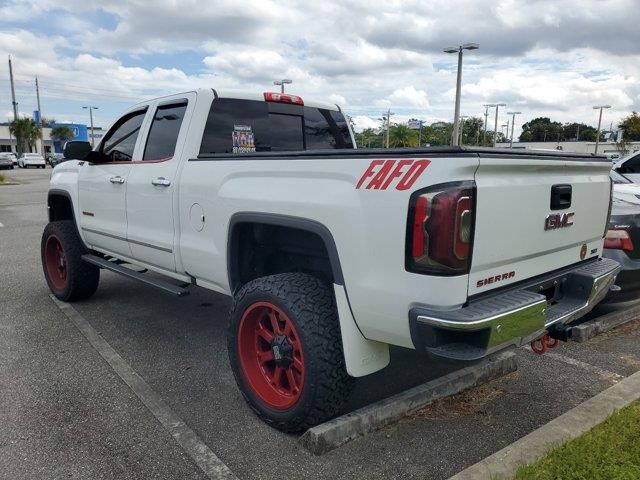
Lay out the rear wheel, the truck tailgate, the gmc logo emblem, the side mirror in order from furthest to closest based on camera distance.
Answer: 1. the rear wheel
2. the side mirror
3. the gmc logo emblem
4. the truck tailgate

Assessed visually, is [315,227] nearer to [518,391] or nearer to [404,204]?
[404,204]

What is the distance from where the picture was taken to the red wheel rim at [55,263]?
5828 mm

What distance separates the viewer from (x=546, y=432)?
2938 millimetres

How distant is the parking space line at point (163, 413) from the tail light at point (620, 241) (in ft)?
11.7

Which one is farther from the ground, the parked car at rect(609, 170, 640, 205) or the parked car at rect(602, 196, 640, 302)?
the parked car at rect(609, 170, 640, 205)

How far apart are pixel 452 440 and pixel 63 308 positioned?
420 cm

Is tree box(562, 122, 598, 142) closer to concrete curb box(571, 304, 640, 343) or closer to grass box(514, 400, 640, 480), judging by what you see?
concrete curb box(571, 304, 640, 343)

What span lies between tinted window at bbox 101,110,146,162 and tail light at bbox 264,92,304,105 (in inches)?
43.5

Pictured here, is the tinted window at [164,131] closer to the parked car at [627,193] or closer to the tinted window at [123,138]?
the tinted window at [123,138]

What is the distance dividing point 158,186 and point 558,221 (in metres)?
2.67

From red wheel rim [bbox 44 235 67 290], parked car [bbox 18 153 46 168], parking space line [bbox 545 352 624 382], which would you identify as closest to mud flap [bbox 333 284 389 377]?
parking space line [bbox 545 352 624 382]

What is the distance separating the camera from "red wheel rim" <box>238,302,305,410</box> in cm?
304

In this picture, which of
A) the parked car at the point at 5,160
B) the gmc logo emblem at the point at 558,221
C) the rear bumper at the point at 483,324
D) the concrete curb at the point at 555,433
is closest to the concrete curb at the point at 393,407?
the concrete curb at the point at 555,433

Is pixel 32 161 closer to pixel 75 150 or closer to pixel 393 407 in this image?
pixel 75 150
